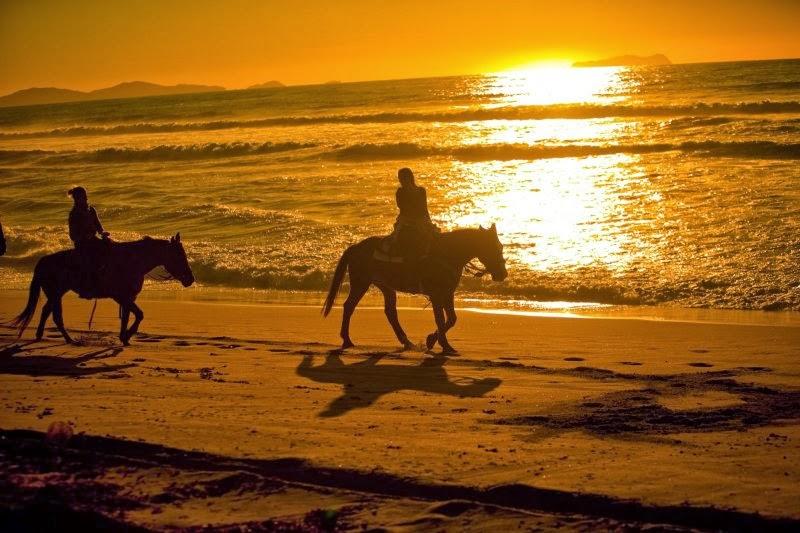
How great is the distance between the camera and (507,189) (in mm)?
32750

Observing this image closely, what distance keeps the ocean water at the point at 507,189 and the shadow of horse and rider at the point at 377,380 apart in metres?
7.05

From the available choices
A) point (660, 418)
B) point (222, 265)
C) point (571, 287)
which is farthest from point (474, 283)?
point (660, 418)

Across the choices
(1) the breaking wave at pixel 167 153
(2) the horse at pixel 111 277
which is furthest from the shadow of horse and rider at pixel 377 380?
(1) the breaking wave at pixel 167 153

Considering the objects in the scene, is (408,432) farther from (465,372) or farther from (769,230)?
(769,230)

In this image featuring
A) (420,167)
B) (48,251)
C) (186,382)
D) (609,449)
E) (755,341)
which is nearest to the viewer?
(609,449)

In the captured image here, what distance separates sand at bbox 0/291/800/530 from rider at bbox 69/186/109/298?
0.91 metres

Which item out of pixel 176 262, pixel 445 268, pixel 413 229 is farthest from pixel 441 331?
pixel 176 262

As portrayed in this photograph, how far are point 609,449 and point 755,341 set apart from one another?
627 centimetres

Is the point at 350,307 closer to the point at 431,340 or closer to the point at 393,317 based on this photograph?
the point at 393,317

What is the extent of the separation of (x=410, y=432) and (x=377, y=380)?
269cm

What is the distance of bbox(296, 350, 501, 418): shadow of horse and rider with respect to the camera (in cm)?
982

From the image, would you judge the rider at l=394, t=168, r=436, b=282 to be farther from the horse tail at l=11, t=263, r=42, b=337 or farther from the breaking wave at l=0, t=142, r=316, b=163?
the breaking wave at l=0, t=142, r=316, b=163

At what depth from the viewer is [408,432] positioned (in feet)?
27.1

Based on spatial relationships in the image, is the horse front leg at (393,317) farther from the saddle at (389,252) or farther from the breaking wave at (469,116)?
the breaking wave at (469,116)
